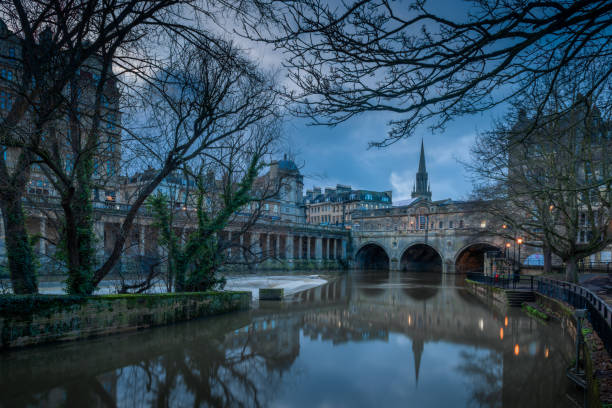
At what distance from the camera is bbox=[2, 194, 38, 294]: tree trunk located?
9.51 meters

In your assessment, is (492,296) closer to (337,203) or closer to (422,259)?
(422,259)

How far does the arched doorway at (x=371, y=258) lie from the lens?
6377cm

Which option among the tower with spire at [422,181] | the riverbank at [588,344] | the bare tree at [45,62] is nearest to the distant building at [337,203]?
the tower with spire at [422,181]

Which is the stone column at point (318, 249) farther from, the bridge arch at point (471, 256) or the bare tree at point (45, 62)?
the bare tree at point (45, 62)

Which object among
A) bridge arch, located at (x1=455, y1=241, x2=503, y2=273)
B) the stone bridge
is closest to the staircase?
the stone bridge

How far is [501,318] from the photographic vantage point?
16359mm

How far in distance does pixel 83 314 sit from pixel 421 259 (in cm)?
5774

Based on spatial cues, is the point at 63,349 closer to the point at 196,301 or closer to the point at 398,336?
the point at 196,301

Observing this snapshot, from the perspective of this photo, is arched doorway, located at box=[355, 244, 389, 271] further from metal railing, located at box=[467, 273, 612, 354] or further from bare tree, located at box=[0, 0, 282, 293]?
bare tree, located at box=[0, 0, 282, 293]

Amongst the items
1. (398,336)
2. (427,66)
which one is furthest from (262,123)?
(427,66)

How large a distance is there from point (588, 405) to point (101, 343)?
994cm

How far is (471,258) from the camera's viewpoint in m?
57.0

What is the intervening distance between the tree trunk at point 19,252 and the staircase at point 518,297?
1990cm

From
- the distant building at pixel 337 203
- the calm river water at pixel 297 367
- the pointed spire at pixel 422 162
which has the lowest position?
the calm river water at pixel 297 367
